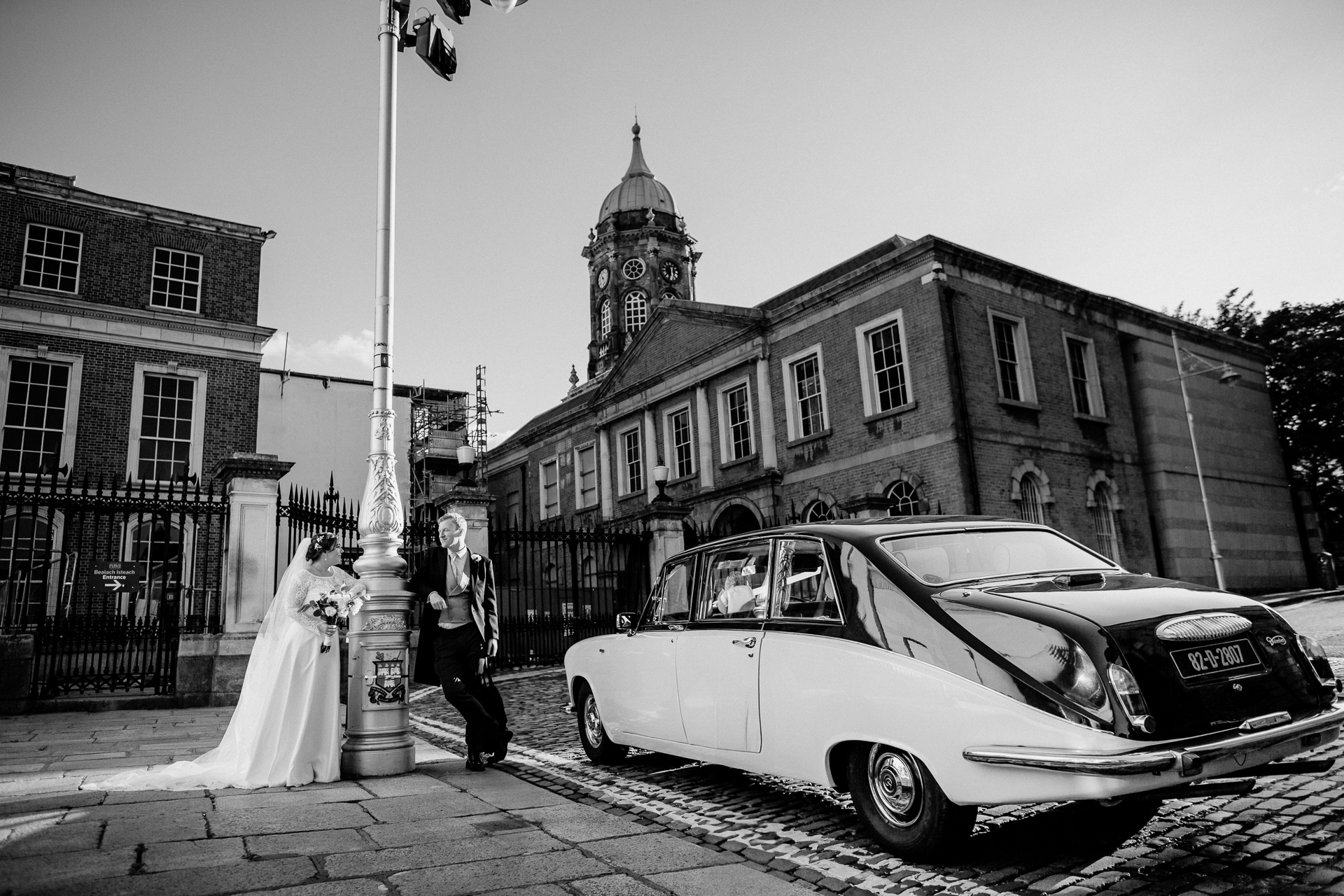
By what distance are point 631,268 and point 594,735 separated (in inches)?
1408

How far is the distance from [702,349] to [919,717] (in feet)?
68.2

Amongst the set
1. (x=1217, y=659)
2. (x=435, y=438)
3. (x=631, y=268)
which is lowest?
(x=1217, y=659)

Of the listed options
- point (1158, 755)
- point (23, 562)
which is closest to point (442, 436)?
point (23, 562)

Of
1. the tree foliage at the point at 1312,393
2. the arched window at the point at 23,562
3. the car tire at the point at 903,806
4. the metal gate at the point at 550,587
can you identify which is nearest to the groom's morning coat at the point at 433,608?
the car tire at the point at 903,806

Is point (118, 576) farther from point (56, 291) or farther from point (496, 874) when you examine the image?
point (496, 874)

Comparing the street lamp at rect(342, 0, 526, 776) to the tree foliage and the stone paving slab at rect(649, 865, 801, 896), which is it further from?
the tree foliage

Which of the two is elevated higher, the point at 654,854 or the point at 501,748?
the point at 501,748

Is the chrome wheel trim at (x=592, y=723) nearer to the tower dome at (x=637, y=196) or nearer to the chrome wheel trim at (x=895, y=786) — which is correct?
the chrome wheel trim at (x=895, y=786)

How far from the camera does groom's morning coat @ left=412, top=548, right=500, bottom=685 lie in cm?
654

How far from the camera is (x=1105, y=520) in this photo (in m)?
20.0

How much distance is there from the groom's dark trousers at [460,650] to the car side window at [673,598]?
141 centimetres

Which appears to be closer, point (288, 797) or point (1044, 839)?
point (1044, 839)

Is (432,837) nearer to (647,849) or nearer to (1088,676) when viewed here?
(647,849)

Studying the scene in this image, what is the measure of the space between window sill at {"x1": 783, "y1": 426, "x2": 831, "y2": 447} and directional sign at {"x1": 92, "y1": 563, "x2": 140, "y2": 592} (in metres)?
14.0
